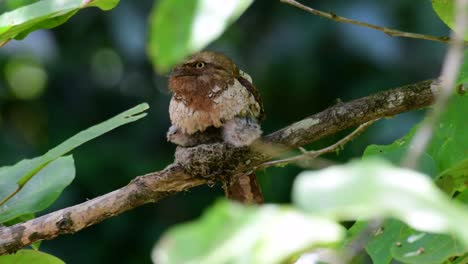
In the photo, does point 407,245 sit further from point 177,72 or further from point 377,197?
point 177,72

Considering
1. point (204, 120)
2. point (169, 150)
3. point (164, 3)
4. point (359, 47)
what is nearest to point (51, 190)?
point (204, 120)

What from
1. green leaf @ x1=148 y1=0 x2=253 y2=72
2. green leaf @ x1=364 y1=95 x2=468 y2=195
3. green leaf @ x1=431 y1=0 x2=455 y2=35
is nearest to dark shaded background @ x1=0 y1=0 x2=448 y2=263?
green leaf @ x1=431 y1=0 x2=455 y2=35

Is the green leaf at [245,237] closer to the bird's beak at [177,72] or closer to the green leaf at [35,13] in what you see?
the green leaf at [35,13]

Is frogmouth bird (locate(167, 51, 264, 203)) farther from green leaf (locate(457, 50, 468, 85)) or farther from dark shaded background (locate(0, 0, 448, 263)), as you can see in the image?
dark shaded background (locate(0, 0, 448, 263))

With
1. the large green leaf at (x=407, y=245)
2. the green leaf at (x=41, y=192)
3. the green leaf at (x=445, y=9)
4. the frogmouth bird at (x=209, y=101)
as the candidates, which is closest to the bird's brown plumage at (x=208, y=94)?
the frogmouth bird at (x=209, y=101)

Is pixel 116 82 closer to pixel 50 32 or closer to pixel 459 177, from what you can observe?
pixel 50 32

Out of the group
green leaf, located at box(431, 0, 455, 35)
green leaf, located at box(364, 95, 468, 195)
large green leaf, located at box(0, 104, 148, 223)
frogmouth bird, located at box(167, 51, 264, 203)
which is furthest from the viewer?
frogmouth bird, located at box(167, 51, 264, 203)

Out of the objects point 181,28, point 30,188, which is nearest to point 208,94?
point 30,188
